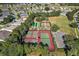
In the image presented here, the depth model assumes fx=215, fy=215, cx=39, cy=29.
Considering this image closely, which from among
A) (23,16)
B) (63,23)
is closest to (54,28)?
(63,23)

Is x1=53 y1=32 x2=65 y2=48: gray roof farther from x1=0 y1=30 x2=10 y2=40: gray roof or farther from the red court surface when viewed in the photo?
x1=0 y1=30 x2=10 y2=40: gray roof

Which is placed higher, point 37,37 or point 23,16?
point 23,16

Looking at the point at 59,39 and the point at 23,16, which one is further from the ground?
the point at 23,16

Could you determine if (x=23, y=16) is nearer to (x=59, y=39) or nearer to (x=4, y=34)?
(x=4, y=34)

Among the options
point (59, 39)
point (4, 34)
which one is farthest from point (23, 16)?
point (59, 39)

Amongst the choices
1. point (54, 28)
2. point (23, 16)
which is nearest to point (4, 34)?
point (23, 16)

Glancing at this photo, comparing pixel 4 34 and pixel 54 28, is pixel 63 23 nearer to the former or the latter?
pixel 54 28

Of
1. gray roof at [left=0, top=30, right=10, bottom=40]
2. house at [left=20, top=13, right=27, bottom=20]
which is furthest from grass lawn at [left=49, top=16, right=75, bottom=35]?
gray roof at [left=0, top=30, right=10, bottom=40]

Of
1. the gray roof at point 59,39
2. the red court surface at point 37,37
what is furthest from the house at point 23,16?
the gray roof at point 59,39

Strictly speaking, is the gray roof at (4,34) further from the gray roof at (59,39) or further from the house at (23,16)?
the gray roof at (59,39)
